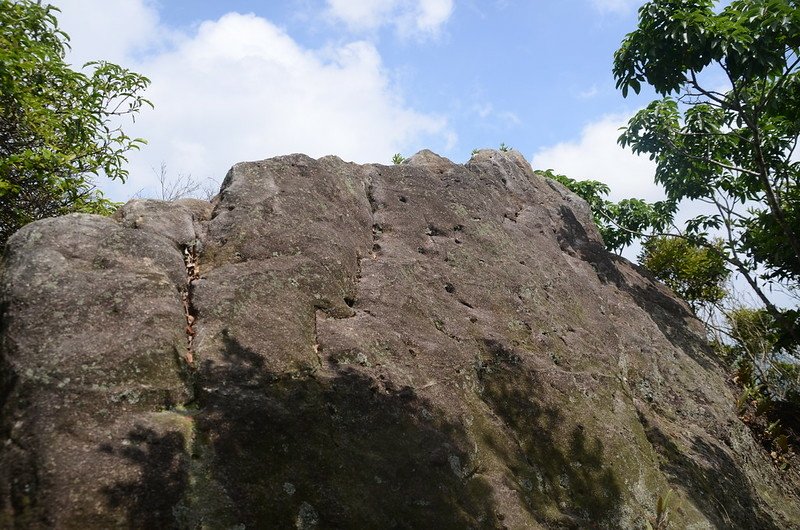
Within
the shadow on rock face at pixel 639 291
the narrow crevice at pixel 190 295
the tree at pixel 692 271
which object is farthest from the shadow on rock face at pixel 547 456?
the tree at pixel 692 271

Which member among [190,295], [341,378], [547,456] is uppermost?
[190,295]

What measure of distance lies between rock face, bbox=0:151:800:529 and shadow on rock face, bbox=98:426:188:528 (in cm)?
2

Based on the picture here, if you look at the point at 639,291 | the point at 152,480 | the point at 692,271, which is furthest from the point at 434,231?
the point at 692,271

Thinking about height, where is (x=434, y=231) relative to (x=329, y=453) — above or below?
above

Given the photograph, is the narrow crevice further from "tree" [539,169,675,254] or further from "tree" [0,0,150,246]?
"tree" [539,169,675,254]

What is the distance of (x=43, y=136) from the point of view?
7.47 metres

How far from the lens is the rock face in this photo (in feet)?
14.7

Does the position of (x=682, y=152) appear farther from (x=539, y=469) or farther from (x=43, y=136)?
(x=43, y=136)

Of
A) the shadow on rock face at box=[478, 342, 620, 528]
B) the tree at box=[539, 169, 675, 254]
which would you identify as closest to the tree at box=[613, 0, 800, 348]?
the tree at box=[539, 169, 675, 254]

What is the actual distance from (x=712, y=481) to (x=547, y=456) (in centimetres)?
282

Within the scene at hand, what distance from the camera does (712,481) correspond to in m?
7.70

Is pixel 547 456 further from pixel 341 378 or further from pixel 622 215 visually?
pixel 622 215

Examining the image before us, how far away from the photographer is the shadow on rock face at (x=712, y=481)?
7.25 m

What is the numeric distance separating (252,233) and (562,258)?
5.70 m
